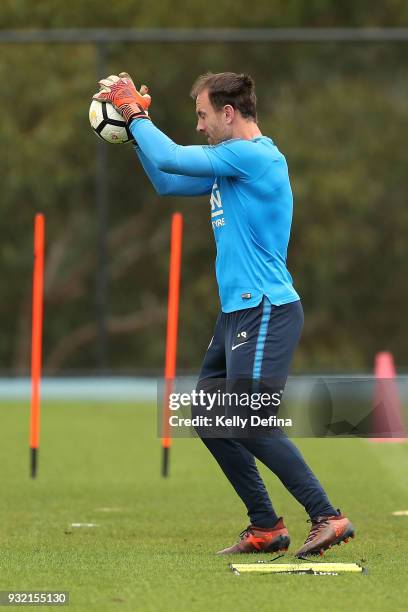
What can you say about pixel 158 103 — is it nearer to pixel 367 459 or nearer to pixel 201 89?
pixel 367 459

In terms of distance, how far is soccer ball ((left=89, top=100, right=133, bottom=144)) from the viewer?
654 cm

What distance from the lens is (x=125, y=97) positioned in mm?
6312

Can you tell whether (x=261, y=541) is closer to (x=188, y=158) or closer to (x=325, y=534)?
(x=325, y=534)

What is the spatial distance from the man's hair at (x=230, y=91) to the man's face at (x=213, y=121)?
0.07 feet

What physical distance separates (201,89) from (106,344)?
1008 cm

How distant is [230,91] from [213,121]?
0.15 metres

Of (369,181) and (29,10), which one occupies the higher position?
(29,10)

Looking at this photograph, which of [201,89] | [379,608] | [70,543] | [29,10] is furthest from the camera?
[29,10]

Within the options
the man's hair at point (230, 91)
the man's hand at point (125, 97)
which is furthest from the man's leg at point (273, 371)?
the man's hand at point (125, 97)

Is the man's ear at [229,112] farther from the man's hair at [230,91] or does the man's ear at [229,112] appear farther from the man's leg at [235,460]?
the man's leg at [235,460]

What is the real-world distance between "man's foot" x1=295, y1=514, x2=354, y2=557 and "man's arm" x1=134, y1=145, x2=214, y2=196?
62.2 inches

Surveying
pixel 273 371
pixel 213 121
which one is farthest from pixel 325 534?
pixel 213 121

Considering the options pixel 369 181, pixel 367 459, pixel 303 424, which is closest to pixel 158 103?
pixel 369 181

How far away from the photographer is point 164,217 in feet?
54.0
